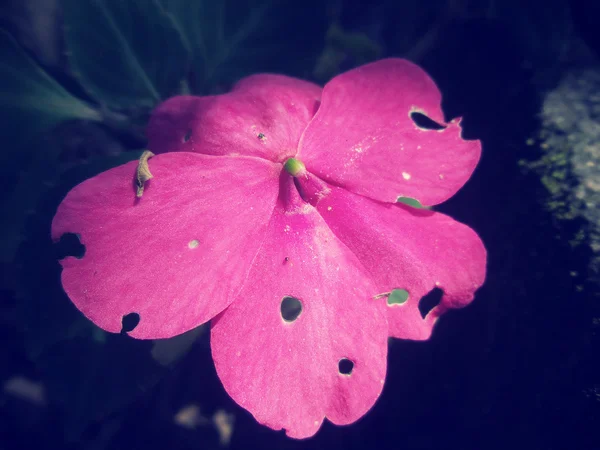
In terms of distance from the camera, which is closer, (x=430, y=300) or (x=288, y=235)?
(x=288, y=235)

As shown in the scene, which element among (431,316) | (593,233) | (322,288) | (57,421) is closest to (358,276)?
(322,288)

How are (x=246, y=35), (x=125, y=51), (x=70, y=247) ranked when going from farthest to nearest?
(x=246, y=35)
(x=125, y=51)
(x=70, y=247)

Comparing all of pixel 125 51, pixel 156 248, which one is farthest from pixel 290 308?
pixel 125 51

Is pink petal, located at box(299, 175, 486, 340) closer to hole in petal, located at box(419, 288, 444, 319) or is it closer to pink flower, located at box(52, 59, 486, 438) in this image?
pink flower, located at box(52, 59, 486, 438)

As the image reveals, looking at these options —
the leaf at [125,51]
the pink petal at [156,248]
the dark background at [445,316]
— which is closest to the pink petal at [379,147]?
the pink petal at [156,248]

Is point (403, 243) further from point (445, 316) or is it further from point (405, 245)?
point (445, 316)

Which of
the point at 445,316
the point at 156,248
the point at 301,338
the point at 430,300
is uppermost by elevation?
the point at 156,248

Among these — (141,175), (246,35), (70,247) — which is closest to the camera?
(141,175)

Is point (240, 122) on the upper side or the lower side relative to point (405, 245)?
upper
